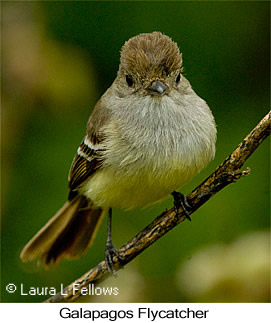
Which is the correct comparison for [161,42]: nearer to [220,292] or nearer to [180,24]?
[180,24]

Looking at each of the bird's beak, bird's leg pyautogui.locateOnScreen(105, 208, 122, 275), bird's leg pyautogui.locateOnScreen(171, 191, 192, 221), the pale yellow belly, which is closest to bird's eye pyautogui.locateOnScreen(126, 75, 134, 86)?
the bird's beak

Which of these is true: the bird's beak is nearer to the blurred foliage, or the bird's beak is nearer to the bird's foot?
the blurred foliage

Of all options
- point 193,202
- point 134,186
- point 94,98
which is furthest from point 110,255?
point 94,98

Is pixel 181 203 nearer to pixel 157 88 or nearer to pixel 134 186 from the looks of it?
pixel 134 186

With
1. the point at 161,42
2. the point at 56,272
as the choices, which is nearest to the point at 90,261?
the point at 56,272

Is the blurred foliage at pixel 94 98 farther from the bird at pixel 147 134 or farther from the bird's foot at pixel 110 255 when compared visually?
the bird at pixel 147 134
